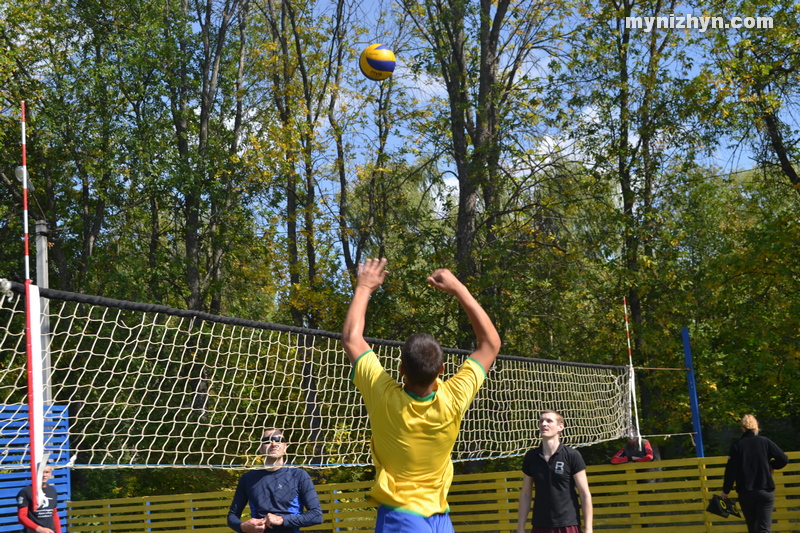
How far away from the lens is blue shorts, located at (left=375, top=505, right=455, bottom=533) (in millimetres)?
2621

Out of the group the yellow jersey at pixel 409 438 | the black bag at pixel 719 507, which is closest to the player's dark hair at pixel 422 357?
the yellow jersey at pixel 409 438

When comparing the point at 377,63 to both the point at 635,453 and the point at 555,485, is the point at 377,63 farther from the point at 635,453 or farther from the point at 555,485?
the point at 555,485

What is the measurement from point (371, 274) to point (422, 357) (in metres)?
0.38

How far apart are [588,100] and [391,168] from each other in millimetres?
5577

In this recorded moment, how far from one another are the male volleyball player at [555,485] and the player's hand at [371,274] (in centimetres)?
299

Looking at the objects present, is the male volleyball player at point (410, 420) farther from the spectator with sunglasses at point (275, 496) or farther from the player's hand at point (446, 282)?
the spectator with sunglasses at point (275, 496)

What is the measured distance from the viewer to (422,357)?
2629mm

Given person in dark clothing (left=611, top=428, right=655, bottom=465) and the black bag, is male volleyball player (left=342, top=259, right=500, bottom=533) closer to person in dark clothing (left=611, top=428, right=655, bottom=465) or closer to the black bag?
the black bag

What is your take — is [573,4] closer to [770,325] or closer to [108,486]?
[770,325]

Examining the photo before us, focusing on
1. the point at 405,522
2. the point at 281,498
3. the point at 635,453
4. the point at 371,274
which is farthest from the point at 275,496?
the point at 635,453

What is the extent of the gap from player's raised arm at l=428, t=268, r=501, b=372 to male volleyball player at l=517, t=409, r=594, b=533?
2.65 metres

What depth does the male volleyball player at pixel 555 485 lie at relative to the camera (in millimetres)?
5285

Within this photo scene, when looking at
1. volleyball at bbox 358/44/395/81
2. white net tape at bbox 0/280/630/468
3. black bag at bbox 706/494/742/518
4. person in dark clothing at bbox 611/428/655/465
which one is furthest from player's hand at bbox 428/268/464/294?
volleyball at bbox 358/44/395/81

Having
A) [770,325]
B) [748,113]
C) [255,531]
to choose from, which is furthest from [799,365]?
[255,531]
